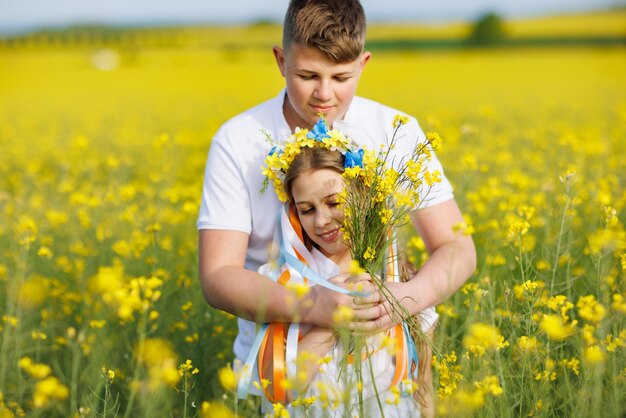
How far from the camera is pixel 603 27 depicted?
3794 cm

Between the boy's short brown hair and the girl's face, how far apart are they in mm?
365

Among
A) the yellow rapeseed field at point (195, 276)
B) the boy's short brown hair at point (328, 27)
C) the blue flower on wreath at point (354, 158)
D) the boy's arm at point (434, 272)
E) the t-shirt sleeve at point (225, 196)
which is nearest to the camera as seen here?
the yellow rapeseed field at point (195, 276)

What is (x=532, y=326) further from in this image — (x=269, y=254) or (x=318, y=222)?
(x=269, y=254)

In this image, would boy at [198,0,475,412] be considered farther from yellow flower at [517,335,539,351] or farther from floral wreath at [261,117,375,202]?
yellow flower at [517,335,539,351]

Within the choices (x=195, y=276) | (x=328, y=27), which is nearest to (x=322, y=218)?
(x=328, y=27)

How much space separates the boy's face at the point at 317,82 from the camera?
2207 millimetres

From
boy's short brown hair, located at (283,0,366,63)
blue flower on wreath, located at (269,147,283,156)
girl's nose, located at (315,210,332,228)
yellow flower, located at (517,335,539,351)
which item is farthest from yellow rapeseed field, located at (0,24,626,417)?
boy's short brown hair, located at (283,0,366,63)

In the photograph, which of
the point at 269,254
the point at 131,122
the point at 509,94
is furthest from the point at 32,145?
the point at 509,94

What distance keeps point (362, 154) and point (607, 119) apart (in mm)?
8998

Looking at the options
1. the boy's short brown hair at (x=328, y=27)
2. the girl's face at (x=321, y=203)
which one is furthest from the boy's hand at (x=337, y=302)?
the boy's short brown hair at (x=328, y=27)

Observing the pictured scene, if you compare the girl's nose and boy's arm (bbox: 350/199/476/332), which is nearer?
boy's arm (bbox: 350/199/476/332)

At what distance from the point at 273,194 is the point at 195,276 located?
1.02 m

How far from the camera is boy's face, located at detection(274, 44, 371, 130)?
221 centimetres

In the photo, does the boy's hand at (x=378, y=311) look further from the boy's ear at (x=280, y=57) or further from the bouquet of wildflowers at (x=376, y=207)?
the boy's ear at (x=280, y=57)
